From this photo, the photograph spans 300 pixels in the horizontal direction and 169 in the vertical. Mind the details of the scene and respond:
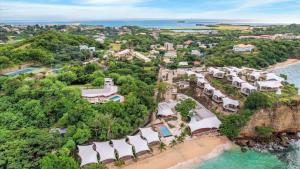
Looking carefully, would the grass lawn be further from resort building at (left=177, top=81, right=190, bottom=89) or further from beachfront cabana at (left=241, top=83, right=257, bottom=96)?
beachfront cabana at (left=241, top=83, right=257, bottom=96)

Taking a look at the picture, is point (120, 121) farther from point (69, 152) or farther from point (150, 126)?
point (69, 152)

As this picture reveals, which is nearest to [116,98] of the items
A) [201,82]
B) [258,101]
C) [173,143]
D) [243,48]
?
[173,143]

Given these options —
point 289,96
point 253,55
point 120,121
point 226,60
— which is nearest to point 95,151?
point 120,121

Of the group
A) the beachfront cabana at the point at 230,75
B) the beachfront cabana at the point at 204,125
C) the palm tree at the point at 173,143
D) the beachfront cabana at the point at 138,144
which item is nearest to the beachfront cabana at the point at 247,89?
the beachfront cabana at the point at 230,75

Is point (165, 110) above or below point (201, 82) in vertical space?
below

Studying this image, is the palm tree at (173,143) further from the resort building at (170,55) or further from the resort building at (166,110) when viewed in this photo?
the resort building at (170,55)

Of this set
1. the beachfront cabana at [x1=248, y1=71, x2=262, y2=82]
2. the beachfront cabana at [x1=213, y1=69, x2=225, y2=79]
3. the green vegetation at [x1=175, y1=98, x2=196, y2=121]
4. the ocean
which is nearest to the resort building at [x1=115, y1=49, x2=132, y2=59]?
the beachfront cabana at [x1=213, y1=69, x2=225, y2=79]

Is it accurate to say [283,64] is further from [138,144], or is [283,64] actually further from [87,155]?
[87,155]
